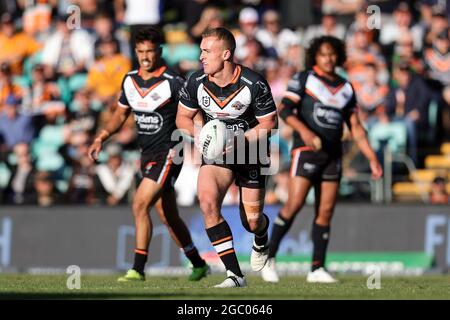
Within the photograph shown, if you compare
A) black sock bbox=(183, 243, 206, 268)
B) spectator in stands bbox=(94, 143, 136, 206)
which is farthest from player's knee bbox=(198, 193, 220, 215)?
spectator in stands bbox=(94, 143, 136, 206)

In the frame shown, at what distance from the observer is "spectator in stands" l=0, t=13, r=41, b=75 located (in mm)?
24781

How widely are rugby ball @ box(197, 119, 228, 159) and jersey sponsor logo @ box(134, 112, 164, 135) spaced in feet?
7.44

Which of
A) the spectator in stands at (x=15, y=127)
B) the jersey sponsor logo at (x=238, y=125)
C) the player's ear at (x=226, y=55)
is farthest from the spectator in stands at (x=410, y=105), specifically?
the player's ear at (x=226, y=55)

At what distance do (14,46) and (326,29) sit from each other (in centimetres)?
731

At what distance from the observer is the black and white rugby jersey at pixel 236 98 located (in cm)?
1157

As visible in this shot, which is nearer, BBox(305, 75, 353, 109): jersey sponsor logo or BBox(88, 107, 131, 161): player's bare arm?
BBox(88, 107, 131, 161): player's bare arm

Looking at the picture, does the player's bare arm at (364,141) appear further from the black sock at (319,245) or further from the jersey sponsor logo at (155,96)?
the jersey sponsor logo at (155,96)

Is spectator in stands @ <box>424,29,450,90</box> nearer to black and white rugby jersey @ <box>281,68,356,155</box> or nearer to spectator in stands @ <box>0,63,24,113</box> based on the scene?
black and white rugby jersey @ <box>281,68,356,155</box>

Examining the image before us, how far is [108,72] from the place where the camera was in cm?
2264

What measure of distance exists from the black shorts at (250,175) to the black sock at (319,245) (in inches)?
95.5

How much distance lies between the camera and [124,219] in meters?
20.3

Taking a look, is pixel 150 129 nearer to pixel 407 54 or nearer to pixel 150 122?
pixel 150 122
